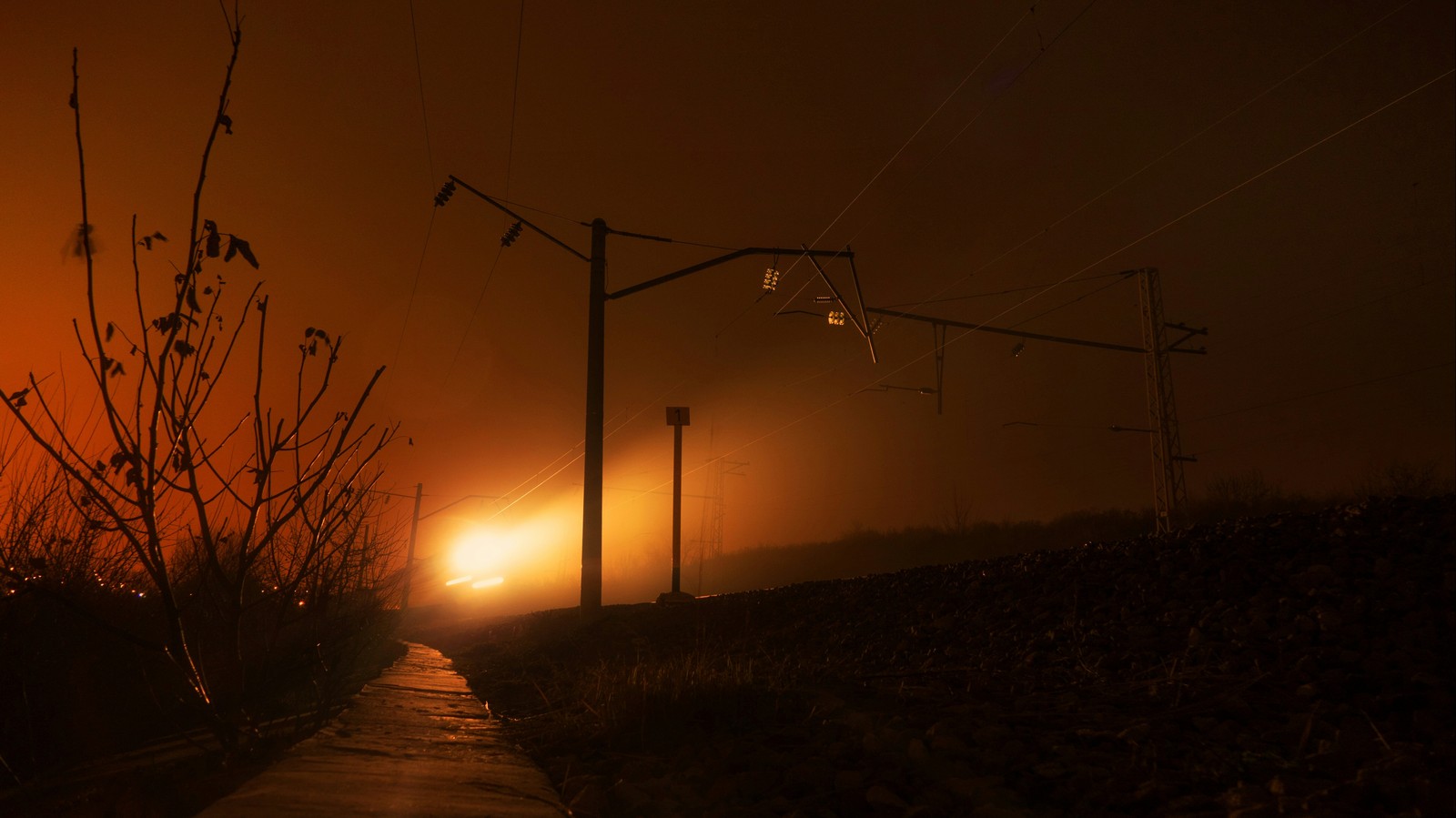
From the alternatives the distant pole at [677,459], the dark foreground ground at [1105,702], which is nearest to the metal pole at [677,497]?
the distant pole at [677,459]

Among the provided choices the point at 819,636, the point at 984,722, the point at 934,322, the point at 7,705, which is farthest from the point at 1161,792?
the point at 934,322

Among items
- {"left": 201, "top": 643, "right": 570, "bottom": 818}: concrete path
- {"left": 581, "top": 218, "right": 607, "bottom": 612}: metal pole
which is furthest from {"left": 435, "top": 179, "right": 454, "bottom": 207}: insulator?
{"left": 201, "top": 643, "right": 570, "bottom": 818}: concrete path

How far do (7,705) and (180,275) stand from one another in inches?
351

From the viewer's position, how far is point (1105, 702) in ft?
16.5

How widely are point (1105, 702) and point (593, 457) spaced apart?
10.5 meters

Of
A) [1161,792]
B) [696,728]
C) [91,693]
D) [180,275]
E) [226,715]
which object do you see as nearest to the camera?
[1161,792]

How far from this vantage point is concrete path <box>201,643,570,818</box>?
3.95 meters

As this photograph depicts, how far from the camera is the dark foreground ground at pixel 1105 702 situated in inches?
142

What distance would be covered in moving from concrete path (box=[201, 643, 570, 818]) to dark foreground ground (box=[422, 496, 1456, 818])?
281 millimetres

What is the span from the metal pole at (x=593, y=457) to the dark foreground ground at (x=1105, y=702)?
5084 mm

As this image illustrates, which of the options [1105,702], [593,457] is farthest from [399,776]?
[593,457]

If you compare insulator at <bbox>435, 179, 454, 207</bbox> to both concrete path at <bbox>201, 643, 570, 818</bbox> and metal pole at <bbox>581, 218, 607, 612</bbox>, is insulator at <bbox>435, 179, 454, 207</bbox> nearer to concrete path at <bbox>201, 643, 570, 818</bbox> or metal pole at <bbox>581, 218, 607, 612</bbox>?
metal pole at <bbox>581, 218, 607, 612</bbox>

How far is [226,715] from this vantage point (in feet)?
17.0

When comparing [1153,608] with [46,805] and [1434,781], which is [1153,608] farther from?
[46,805]
